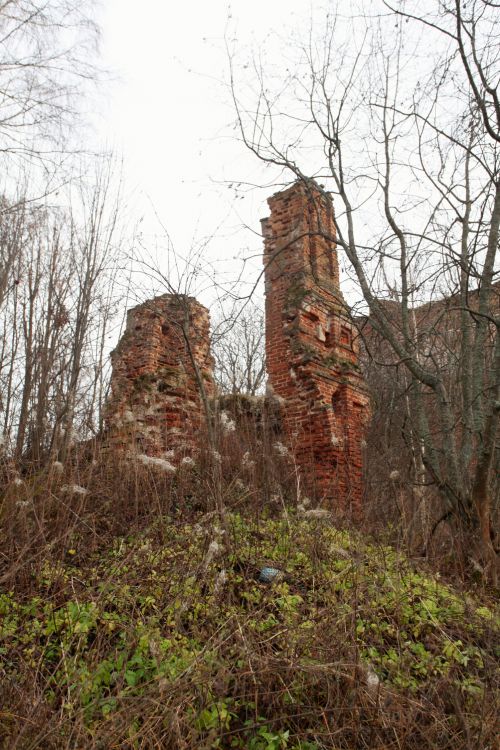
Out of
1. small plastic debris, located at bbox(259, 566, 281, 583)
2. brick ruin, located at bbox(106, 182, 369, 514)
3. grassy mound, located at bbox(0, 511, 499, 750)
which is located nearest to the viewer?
grassy mound, located at bbox(0, 511, 499, 750)

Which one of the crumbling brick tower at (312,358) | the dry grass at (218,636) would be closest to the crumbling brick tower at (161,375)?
the crumbling brick tower at (312,358)

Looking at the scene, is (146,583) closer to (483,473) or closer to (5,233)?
(483,473)

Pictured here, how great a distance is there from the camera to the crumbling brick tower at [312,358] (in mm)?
8672

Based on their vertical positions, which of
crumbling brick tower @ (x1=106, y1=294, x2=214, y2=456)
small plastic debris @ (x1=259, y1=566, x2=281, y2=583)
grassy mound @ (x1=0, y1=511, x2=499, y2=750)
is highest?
crumbling brick tower @ (x1=106, y1=294, x2=214, y2=456)

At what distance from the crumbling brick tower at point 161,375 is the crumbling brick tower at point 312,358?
1486 millimetres

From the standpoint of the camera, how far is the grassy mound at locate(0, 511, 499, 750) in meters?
2.54

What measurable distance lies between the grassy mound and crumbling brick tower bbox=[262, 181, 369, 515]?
365cm

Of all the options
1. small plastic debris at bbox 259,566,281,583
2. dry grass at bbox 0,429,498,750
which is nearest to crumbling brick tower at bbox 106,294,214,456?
dry grass at bbox 0,429,498,750

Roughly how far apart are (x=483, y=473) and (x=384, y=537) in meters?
1.18

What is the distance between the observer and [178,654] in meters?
3.21

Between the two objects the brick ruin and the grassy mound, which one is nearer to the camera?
the grassy mound

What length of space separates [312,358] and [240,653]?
6535 mm

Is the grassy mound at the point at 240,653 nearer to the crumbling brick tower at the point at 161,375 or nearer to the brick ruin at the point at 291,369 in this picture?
the brick ruin at the point at 291,369

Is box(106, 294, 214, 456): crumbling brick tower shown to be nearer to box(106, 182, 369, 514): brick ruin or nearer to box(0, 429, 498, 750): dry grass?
box(106, 182, 369, 514): brick ruin
